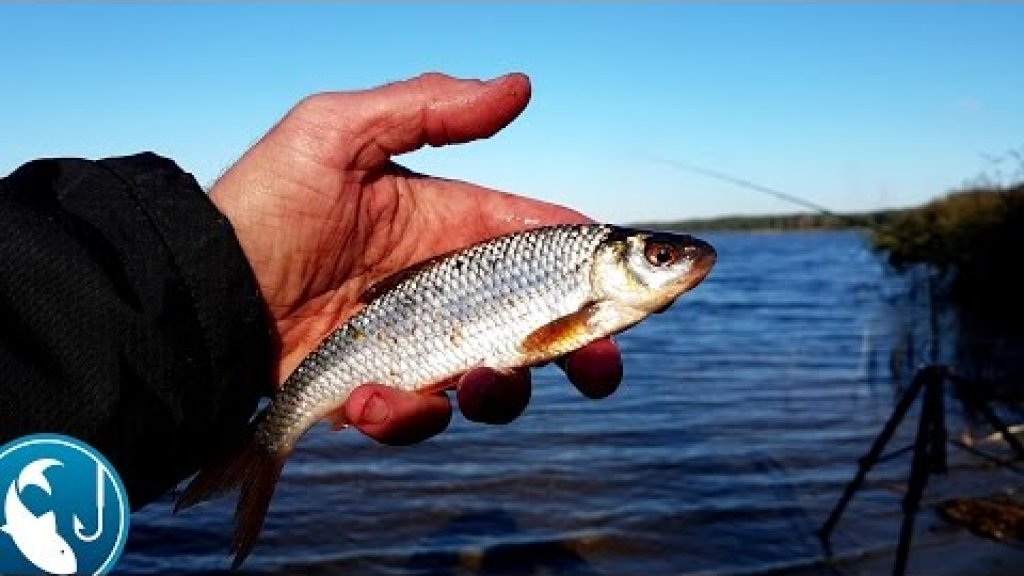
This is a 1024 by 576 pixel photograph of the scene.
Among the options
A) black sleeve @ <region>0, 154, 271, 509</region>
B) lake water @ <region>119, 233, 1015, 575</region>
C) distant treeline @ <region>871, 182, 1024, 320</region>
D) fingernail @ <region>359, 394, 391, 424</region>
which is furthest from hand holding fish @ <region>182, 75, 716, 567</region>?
distant treeline @ <region>871, 182, 1024, 320</region>

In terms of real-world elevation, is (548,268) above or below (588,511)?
above

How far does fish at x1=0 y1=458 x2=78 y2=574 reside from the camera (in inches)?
143

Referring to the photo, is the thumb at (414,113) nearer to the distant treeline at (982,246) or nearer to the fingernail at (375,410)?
the fingernail at (375,410)

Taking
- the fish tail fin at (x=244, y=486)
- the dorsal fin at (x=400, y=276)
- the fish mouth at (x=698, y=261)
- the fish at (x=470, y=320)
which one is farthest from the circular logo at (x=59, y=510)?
the fish mouth at (x=698, y=261)

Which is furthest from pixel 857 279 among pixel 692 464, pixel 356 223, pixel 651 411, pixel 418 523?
pixel 356 223

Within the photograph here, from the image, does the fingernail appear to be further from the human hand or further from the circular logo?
the circular logo

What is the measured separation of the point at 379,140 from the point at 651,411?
13.6 meters

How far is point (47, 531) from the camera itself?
3.66 m

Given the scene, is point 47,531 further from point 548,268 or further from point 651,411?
point 651,411

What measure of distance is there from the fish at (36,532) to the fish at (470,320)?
2.68 feet

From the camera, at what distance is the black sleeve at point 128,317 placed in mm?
3582

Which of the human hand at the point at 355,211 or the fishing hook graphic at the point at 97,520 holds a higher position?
the human hand at the point at 355,211

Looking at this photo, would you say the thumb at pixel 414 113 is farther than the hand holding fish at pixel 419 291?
Yes

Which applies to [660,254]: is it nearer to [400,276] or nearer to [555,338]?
[555,338]
